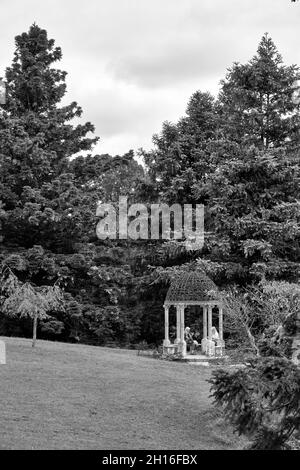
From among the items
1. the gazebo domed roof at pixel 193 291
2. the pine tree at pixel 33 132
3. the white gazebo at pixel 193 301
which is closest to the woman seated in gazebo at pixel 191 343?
the white gazebo at pixel 193 301

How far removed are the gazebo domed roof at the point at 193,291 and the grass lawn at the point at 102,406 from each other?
15.8 feet

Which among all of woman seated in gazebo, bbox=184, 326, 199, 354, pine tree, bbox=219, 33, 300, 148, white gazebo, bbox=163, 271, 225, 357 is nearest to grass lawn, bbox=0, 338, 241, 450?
white gazebo, bbox=163, 271, 225, 357

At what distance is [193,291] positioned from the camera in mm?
25641

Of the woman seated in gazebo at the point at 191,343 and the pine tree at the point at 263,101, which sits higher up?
the pine tree at the point at 263,101

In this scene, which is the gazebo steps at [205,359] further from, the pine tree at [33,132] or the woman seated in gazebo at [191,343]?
the pine tree at [33,132]

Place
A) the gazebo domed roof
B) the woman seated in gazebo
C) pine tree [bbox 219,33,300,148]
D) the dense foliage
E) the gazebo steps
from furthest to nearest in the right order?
pine tree [bbox 219,33,300,148]
the dense foliage
the woman seated in gazebo
the gazebo domed roof
the gazebo steps

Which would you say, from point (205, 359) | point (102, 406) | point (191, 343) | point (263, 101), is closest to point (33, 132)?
point (263, 101)

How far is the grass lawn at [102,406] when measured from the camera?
11695 millimetres

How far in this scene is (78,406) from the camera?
45.9ft

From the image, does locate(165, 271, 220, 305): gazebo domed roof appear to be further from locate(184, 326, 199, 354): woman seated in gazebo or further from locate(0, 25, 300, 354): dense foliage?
locate(0, 25, 300, 354): dense foliage

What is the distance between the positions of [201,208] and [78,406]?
19965mm

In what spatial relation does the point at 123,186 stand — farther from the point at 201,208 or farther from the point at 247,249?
the point at 247,249

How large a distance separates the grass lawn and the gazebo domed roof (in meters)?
4.82

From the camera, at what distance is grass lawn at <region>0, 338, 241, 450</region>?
38.4 feet
